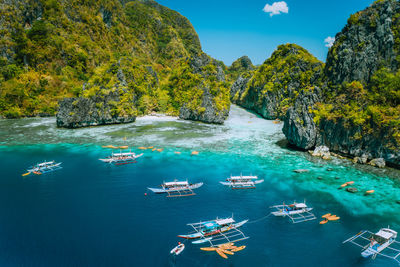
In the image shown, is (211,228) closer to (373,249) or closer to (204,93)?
(373,249)

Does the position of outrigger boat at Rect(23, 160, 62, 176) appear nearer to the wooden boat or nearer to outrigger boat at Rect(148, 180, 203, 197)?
outrigger boat at Rect(148, 180, 203, 197)

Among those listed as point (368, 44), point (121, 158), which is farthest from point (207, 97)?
point (121, 158)

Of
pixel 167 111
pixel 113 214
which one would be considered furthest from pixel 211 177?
pixel 167 111

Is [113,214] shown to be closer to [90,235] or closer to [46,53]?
[90,235]

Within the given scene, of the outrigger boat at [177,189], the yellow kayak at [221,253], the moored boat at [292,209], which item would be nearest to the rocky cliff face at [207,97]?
the outrigger boat at [177,189]

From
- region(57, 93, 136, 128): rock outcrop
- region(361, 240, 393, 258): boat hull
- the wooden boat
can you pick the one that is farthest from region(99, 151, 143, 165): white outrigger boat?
region(57, 93, 136, 128): rock outcrop
